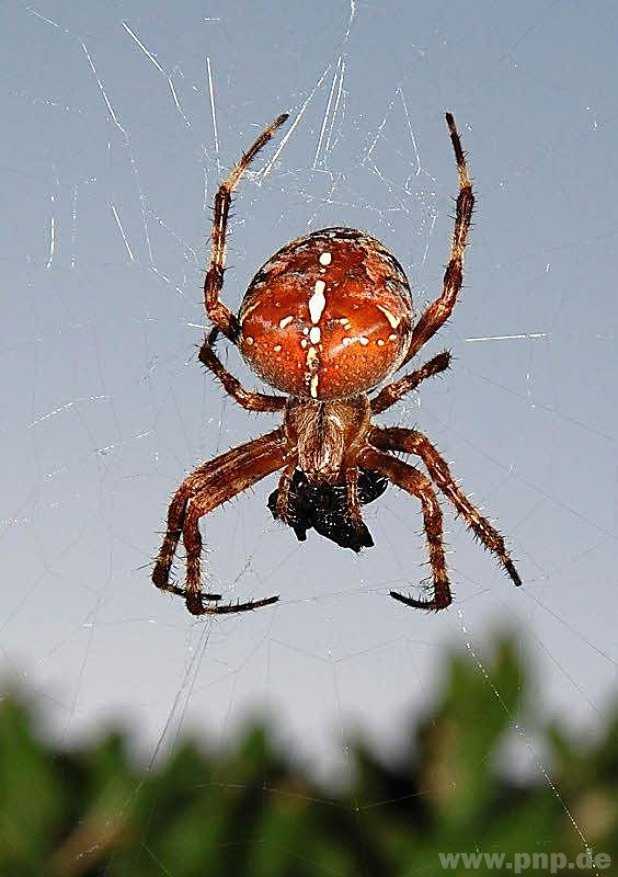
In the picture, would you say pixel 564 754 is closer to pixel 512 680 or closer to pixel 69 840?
pixel 512 680

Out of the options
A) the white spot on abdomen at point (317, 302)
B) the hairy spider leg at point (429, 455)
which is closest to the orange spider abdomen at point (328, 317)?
the white spot on abdomen at point (317, 302)

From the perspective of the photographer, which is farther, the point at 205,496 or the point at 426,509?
the point at 205,496

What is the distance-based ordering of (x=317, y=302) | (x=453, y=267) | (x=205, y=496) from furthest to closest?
(x=205, y=496) → (x=453, y=267) → (x=317, y=302)

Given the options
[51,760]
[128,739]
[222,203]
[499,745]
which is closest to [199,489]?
[222,203]

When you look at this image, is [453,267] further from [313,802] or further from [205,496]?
[313,802]

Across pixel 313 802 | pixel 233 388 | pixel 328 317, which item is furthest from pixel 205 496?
pixel 313 802

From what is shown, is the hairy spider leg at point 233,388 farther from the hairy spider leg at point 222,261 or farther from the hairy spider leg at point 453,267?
the hairy spider leg at point 453,267

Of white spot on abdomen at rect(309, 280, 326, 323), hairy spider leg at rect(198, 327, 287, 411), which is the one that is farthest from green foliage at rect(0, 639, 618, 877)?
white spot on abdomen at rect(309, 280, 326, 323)

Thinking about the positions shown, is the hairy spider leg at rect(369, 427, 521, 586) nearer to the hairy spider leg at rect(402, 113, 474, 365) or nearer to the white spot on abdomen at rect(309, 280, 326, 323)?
the hairy spider leg at rect(402, 113, 474, 365)
